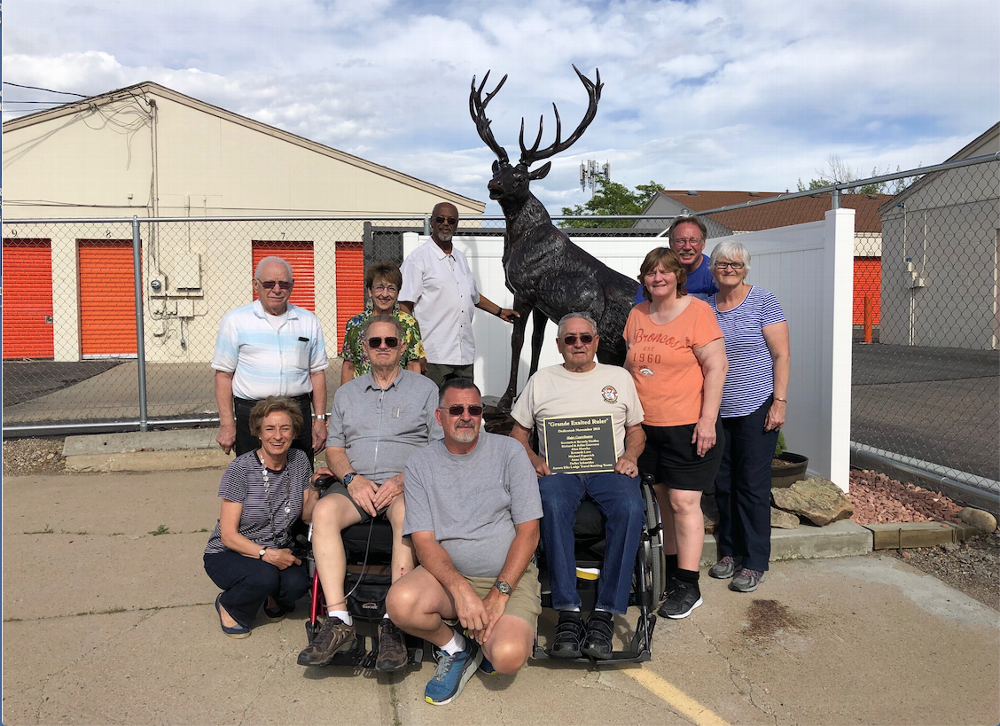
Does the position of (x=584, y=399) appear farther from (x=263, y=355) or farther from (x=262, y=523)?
(x=263, y=355)

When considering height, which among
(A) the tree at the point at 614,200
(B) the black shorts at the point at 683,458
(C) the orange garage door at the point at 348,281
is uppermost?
(A) the tree at the point at 614,200

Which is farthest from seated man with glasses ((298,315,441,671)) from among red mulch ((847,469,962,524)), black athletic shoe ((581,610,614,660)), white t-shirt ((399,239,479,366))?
red mulch ((847,469,962,524))

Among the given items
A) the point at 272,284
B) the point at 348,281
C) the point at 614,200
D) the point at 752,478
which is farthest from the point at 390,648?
the point at 614,200

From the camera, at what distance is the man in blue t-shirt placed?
403 cm

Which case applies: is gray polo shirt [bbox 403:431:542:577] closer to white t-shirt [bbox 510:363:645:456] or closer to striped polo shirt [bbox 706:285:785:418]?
white t-shirt [bbox 510:363:645:456]

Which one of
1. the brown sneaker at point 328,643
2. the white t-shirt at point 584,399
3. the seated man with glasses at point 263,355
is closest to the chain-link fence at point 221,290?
the seated man with glasses at point 263,355

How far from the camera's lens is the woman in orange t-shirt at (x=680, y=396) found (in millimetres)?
3516

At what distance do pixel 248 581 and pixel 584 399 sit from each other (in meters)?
1.78

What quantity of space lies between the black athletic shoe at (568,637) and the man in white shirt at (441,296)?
2.06m

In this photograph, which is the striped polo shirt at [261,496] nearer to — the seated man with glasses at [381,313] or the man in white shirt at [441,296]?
the seated man with glasses at [381,313]

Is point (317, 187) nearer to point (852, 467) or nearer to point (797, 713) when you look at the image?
point (852, 467)

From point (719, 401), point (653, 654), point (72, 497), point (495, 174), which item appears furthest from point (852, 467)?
point (72, 497)

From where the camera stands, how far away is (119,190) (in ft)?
46.8

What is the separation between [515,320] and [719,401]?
81.5 inches
